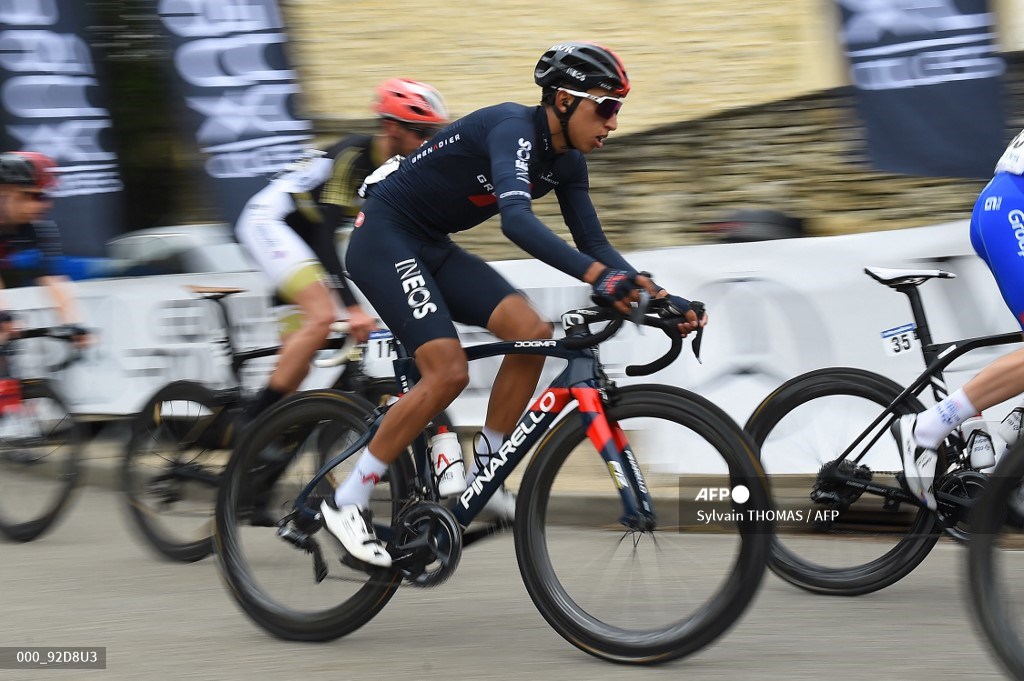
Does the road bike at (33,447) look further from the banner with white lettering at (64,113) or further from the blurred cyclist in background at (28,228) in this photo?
the banner with white lettering at (64,113)

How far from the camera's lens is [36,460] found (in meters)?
7.10

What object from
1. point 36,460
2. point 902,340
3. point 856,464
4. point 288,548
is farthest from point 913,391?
point 36,460

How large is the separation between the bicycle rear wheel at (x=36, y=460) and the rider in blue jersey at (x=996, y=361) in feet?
14.3

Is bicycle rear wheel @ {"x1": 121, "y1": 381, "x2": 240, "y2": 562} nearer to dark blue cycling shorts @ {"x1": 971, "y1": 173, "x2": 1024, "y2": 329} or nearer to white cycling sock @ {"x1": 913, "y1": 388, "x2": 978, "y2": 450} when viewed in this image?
white cycling sock @ {"x1": 913, "y1": 388, "x2": 978, "y2": 450}

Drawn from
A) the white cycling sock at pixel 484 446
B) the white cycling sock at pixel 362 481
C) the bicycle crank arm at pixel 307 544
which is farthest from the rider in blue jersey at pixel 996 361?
the bicycle crank arm at pixel 307 544

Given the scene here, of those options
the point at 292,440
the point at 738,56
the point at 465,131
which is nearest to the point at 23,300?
the point at 292,440

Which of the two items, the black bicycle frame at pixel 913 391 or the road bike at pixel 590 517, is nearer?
the road bike at pixel 590 517

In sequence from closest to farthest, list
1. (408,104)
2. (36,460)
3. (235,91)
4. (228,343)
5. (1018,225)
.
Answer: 1. (1018,225)
2. (408,104)
3. (228,343)
4. (36,460)
5. (235,91)

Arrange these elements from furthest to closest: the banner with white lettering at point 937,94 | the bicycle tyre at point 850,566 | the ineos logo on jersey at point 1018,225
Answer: the banner with white lettering at point 937,94
the bicycle tyre at point 850,566
the ineos logo on jersey at point 1018,225

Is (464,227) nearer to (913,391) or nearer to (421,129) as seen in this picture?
(421,129)

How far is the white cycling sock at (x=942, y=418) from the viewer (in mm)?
4832

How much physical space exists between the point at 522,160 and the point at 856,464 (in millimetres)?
1926

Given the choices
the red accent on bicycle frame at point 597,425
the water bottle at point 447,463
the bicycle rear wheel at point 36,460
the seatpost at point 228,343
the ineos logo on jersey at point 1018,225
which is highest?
the ineos logo on jersey at point 1018,225

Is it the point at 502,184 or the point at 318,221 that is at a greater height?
the point at 502,184
